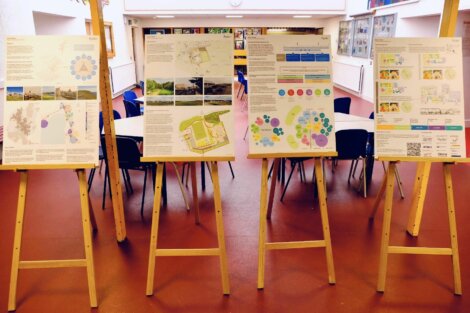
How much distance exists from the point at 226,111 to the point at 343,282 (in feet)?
5.13

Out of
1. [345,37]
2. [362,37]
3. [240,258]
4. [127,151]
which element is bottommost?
[240,258]

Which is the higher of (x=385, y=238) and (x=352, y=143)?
(x=352, y=143)

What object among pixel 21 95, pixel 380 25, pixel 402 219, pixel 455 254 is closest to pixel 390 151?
pixel 455 254

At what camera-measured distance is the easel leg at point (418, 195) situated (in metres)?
3.21

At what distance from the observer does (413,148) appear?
8.57 ft

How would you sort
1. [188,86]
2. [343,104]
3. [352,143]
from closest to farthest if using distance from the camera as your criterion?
[188,86] → [352,143] → [343,104]

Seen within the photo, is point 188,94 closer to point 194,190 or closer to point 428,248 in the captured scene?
point 194,190

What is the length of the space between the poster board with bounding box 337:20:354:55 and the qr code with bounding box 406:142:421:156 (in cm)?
998

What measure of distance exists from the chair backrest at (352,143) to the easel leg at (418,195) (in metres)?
0.77

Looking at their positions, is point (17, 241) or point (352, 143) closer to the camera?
point (17, 241)

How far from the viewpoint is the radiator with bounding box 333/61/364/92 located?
424 inches

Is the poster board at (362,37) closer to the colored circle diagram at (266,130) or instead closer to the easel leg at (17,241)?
the colored circle diagram at (266,130)

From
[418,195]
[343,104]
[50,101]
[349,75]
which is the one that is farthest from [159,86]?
[349,75]

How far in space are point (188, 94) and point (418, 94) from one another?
166 cm
